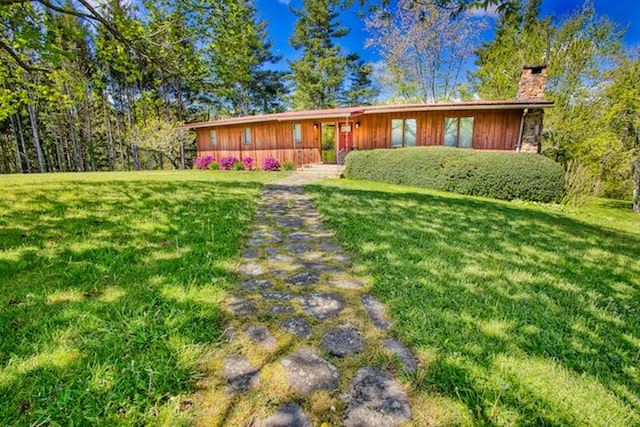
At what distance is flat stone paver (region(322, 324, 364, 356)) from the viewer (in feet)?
5.94

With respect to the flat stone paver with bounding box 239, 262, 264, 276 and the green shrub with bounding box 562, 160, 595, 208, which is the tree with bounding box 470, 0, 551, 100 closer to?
the green shrub with bounding box 562, 160, 595, 208

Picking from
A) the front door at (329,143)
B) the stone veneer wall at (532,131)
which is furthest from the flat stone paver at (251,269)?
the front door at (329,143)

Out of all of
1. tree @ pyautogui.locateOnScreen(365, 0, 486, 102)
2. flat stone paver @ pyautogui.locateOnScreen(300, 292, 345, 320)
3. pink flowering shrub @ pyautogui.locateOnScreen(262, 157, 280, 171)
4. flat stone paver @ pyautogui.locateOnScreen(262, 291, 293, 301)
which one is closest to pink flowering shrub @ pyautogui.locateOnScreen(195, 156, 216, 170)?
pink flowering shrub @ pyautogui.locateOnScreen(262, 157, 280, 171)

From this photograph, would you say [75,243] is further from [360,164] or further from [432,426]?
[360,164]

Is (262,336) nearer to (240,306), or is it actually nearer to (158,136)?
(240,306)

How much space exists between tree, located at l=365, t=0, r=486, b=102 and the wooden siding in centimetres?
912

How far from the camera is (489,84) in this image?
2045 centimetres

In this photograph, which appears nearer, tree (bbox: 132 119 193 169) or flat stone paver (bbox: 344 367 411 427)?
flat stone paver (bbox: 344 367 411 427)

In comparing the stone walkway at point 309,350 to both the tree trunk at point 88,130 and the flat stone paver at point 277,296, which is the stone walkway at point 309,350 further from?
the tree trunk at point 88,130

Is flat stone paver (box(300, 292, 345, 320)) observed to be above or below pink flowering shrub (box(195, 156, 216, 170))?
below

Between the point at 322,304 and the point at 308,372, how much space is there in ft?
2.36

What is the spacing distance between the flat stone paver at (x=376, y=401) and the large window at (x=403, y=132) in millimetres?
13770

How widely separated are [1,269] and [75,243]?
→ 65 cm

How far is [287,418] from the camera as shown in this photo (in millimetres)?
1346
